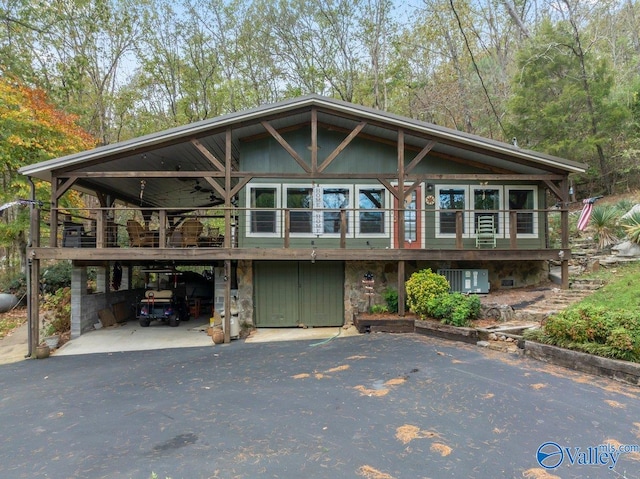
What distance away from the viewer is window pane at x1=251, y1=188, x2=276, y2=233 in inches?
414

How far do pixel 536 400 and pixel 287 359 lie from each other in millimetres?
4240

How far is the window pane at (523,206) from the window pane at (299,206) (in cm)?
596

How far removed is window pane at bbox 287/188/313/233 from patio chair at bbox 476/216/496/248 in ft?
15.9

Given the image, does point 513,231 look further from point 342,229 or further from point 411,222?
point 342,229

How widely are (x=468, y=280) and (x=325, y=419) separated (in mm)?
7252

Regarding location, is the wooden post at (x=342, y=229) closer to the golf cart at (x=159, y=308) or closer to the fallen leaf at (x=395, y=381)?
the fallen leaf at (x=395, y=381)

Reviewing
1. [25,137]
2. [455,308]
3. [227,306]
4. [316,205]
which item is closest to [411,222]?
[316,205]

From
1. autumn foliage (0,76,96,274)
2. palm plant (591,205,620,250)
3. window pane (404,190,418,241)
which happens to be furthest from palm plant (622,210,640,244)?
autumn foliage (0,76,96,274)

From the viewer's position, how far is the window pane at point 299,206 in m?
10.6

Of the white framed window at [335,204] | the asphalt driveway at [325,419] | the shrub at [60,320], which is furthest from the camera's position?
the shrub at [60,320]

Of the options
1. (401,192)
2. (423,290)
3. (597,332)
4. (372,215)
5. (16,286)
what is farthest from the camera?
(16,286)

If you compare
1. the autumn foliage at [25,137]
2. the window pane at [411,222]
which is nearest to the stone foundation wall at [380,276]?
the window pane at [411,222]

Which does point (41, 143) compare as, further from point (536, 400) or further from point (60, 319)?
point (536, 400)

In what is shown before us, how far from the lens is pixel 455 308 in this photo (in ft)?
27.2
